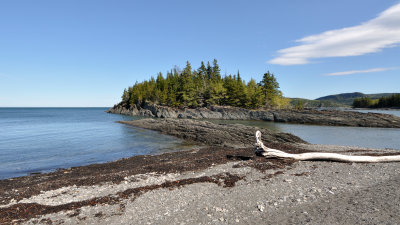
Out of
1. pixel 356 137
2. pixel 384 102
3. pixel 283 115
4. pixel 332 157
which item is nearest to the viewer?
pixel 332 157

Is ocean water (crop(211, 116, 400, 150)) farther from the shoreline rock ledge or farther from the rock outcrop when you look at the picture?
the shoreline rock ledge

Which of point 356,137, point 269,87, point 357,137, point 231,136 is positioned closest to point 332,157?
point 231,136

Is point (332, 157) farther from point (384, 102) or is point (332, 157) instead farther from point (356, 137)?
point (384, 102)

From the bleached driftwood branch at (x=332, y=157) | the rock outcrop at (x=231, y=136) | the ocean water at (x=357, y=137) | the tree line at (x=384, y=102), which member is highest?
the tree line at (x=384, y=102)

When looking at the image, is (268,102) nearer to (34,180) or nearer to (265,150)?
(265,150)

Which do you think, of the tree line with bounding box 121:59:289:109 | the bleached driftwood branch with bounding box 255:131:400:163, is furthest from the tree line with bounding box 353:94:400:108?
the bleached driftwood branch with bounding box 255:131:400:163

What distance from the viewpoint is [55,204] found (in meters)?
9.30

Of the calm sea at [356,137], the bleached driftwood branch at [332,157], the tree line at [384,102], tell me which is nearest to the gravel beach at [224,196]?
the bleached driftwood branch at [332,157]

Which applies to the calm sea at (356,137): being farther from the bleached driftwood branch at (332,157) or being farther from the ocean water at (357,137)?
the bleached driftwood branch at (332,157)

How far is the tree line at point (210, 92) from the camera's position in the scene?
3482 inches

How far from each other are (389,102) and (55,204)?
224 meters

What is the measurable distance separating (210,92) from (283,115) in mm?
33973

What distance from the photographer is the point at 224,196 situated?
9.22 metres

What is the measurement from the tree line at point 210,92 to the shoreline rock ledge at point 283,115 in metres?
5.72
